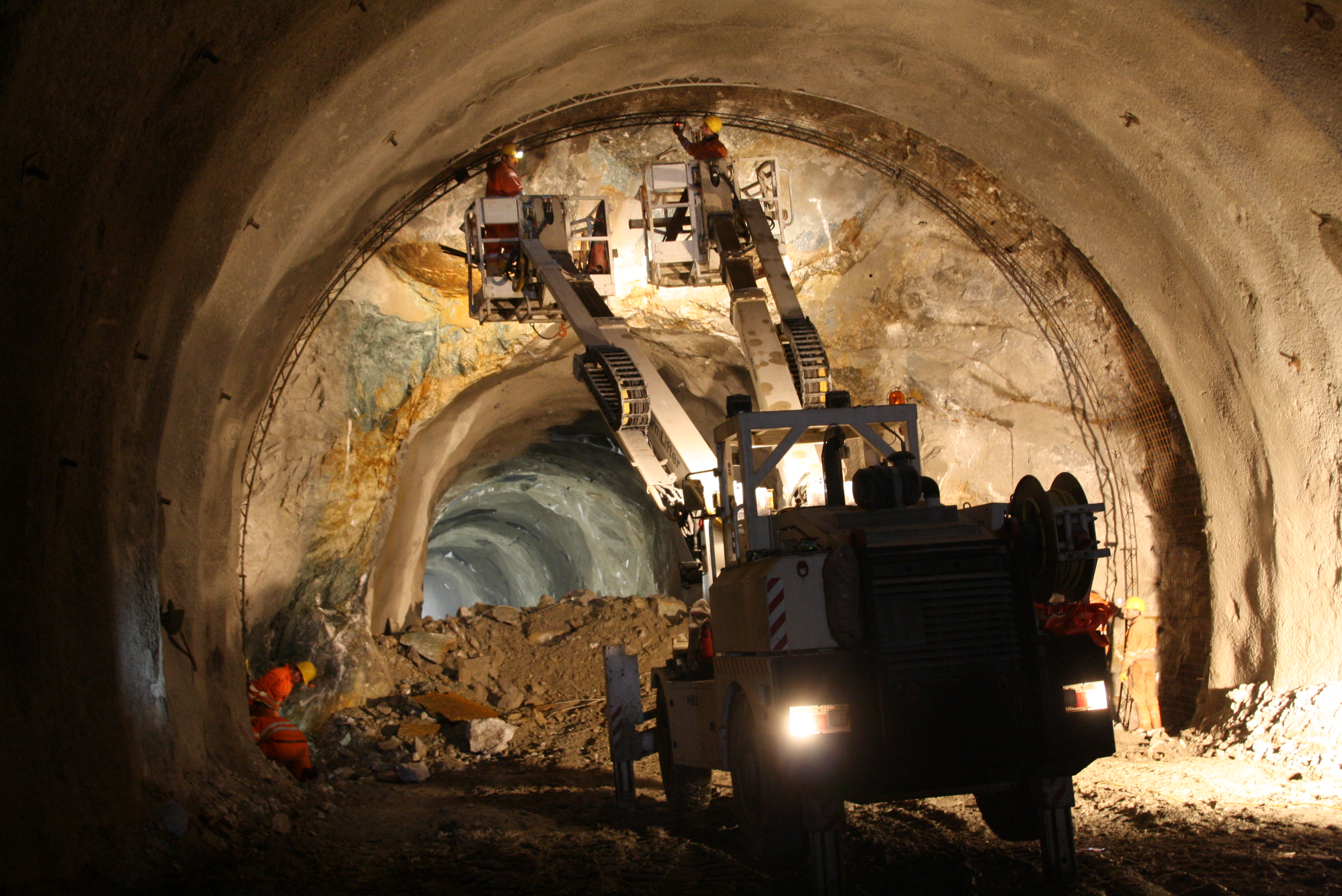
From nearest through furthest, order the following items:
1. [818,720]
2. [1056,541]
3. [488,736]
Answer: [818,720] → [1056,541] → [488,736]

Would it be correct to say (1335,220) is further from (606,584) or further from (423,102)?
(606,584)

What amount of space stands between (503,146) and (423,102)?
2059mm

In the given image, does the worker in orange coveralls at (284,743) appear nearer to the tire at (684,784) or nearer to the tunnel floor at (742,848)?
the tunnel floor at (742,848)

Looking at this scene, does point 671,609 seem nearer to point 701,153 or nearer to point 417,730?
point 417,730

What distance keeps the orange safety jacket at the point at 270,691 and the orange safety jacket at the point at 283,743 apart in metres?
0.12

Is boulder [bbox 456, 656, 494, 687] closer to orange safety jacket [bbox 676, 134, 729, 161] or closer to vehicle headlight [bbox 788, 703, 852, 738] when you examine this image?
orange safety jacket [bbox 676, 134, 729, 161]

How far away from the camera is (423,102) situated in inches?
304

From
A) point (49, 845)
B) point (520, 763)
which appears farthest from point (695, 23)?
point (49, 845)

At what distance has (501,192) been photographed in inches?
369

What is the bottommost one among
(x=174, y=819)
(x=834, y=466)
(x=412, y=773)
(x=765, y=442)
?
(x=412, y=773)

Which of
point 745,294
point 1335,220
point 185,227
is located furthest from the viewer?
point 745,294

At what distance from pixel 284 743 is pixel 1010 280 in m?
7.55


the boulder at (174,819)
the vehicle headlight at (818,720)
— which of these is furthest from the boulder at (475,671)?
the vehicle headlight at (818,720)

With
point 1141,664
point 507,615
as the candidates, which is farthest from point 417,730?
point 1141,664
